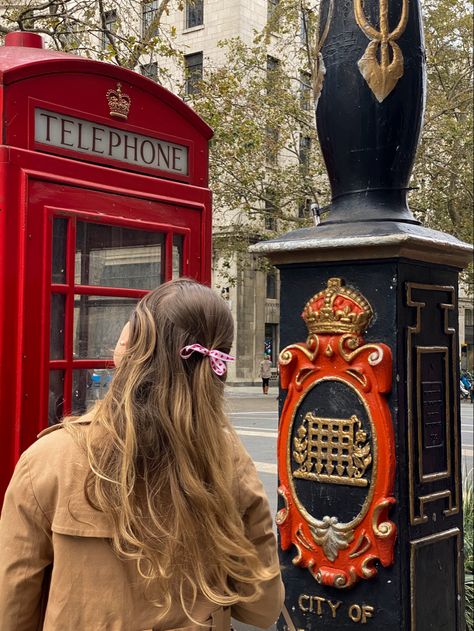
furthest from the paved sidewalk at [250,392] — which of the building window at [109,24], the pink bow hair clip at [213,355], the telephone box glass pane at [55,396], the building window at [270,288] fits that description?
the pink bow hair clip at [213,355]

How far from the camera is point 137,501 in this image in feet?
5.18

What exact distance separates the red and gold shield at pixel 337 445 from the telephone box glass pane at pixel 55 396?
3.27 ft

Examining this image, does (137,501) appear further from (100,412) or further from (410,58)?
(410,58)

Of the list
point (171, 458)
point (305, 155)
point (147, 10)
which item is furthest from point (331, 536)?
point (305, 155)

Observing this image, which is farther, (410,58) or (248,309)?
(248,309)

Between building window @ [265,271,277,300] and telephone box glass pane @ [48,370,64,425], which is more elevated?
building window @ [265,271,277,300]

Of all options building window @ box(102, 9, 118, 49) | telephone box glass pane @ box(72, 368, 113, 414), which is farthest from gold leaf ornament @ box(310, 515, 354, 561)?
building window @ box(102, 9, 118, 49)

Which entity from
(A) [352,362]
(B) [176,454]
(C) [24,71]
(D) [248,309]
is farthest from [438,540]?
(D) [248,309]

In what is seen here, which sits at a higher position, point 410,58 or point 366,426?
point 410,58

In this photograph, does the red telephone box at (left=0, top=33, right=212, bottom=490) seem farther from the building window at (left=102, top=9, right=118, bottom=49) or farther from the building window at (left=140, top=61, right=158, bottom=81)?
the building window at (left=140, top=61, right=158, bottom=81)

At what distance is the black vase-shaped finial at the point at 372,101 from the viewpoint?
3.20 meters

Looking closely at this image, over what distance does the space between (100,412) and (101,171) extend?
157 centimetres

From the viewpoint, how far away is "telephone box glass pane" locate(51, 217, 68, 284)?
9.16ft

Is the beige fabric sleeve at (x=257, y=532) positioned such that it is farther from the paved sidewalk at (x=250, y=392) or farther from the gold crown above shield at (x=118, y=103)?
the paved sidewalk at (x=250, y=392)
